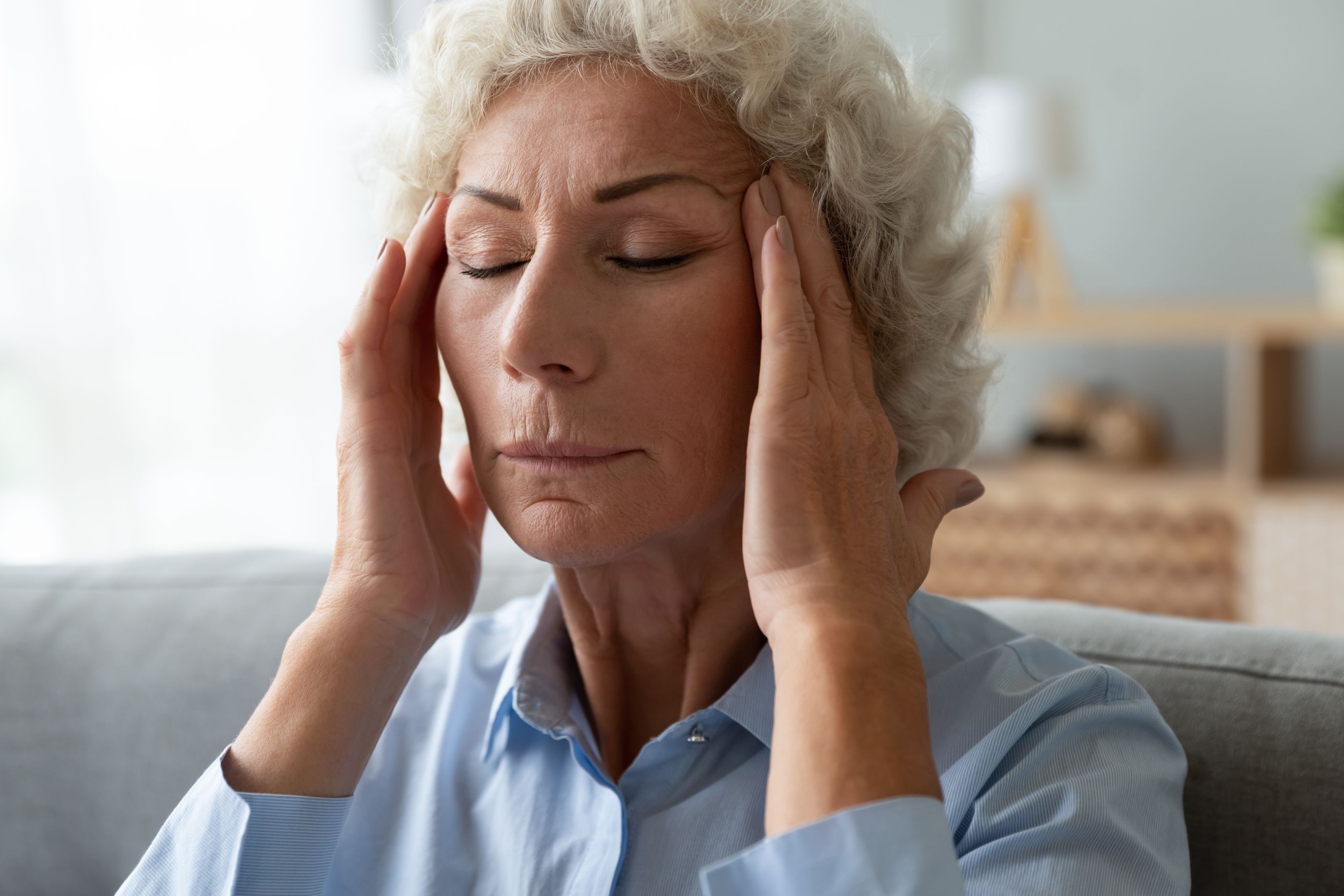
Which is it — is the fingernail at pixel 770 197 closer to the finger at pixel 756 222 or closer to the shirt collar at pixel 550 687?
the finger at pixel 756 222

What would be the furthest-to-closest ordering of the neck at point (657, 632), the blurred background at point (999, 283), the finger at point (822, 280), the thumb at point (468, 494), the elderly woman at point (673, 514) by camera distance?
the blurred background at point (999, 283)
the thumb at point (468, 494)
the neck at point (657, 632)
the finger at point (822, 280)
the elderly woman at point (673, 514)

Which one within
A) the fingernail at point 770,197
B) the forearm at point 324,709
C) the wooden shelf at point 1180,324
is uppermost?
the fingernail at point 770,197

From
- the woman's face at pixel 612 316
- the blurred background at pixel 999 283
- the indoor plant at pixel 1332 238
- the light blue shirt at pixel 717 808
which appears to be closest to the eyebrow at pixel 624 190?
the woman's face at pixel 612 316

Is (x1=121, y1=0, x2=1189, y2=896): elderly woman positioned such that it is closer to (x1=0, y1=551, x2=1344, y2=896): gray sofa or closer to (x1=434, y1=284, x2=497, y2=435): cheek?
(x1=434, y1=284, x2=497, y2=435): cheek

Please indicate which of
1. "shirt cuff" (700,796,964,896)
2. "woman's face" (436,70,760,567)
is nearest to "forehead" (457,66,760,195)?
"woman's face" (436,70,760,567)

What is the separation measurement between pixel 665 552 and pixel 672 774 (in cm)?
21

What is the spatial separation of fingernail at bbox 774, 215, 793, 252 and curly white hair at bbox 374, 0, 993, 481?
0.07 metres

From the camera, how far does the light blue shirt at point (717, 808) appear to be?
0.86m

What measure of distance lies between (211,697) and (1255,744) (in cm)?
120

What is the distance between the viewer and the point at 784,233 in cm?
108

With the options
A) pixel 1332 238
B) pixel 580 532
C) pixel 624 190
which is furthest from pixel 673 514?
pixel 1332 238

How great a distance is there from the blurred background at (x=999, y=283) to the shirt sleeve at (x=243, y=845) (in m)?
1.37

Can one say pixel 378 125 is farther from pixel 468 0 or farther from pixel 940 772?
pixel 940 772

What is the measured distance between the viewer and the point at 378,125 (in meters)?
1.38
